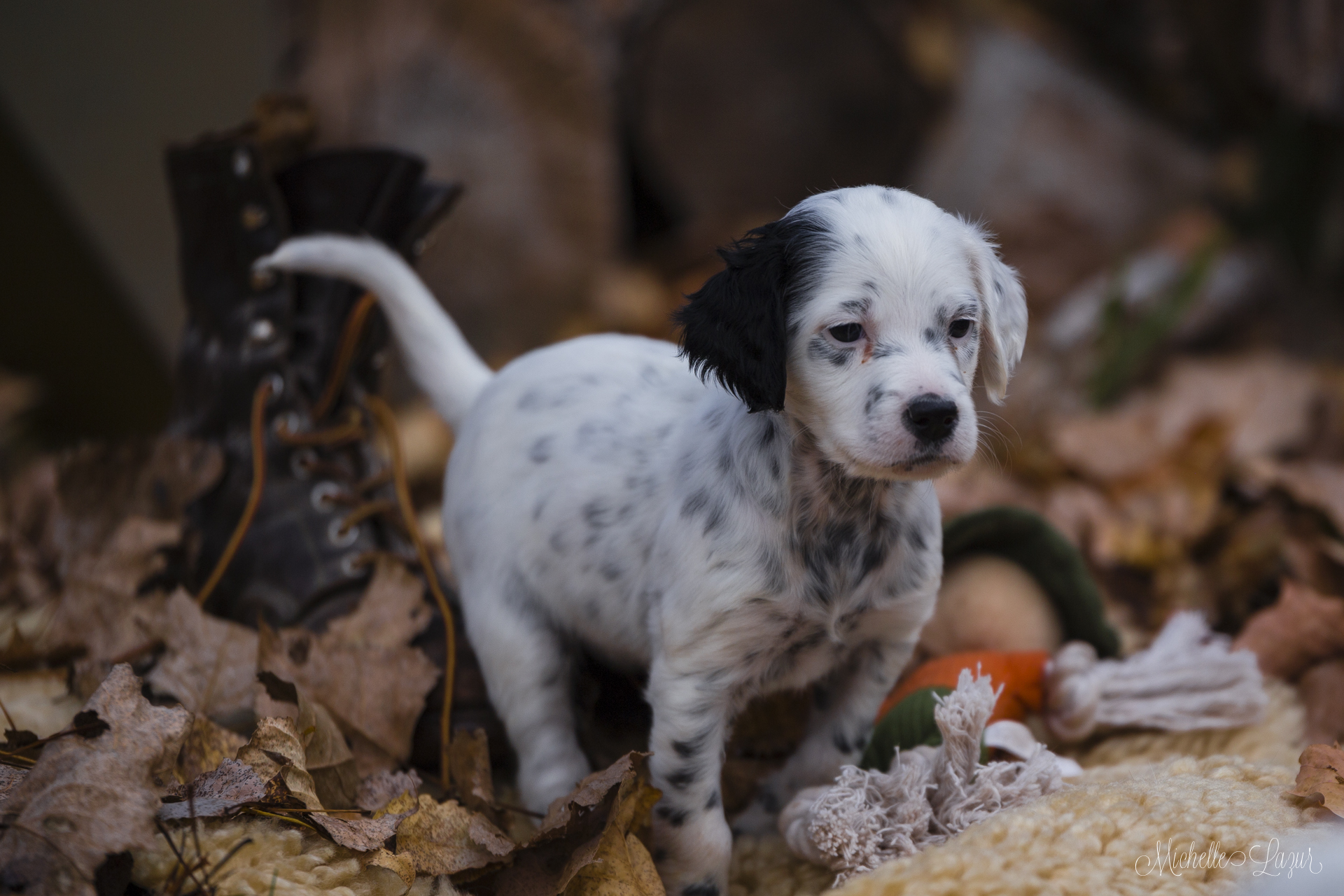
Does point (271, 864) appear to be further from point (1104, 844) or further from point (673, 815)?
point (1104, 844)

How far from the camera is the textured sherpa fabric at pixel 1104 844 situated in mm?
1504

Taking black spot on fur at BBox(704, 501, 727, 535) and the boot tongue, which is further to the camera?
the boot tongue

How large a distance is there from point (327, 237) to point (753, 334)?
127 centimetres

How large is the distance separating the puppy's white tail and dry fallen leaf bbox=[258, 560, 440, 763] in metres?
0.55

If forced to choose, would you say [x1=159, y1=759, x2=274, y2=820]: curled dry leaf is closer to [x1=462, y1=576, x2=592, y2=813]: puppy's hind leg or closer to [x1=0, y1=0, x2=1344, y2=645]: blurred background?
[x1=462, y1=576, x2=592, y2=813]: puppy's hind leg

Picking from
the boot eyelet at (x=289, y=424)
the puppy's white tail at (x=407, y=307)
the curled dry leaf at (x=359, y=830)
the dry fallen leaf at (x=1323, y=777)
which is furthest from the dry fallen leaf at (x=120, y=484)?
the dry fallen leaf at (x=1323, y=777)

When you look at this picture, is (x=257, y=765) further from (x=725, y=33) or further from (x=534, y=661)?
(x=725, y=33)

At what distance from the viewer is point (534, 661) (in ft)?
6.66

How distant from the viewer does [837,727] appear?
78.7 inches

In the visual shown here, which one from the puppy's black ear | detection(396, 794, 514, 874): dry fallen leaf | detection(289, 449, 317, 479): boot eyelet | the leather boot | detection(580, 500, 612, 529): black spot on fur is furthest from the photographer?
detection(289, 449, 317, 479): boot eyelet

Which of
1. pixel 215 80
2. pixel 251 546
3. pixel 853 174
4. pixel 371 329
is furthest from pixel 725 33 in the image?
pixel 251 546

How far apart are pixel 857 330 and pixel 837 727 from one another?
83 cm

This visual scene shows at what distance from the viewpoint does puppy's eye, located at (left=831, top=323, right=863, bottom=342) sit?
1.62 m

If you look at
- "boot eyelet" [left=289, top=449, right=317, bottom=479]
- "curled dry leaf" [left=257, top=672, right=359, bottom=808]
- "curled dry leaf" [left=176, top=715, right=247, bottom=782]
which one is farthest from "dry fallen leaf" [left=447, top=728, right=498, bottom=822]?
"boot eyelet" [left=289, top=449, right=317, bottom=479]
